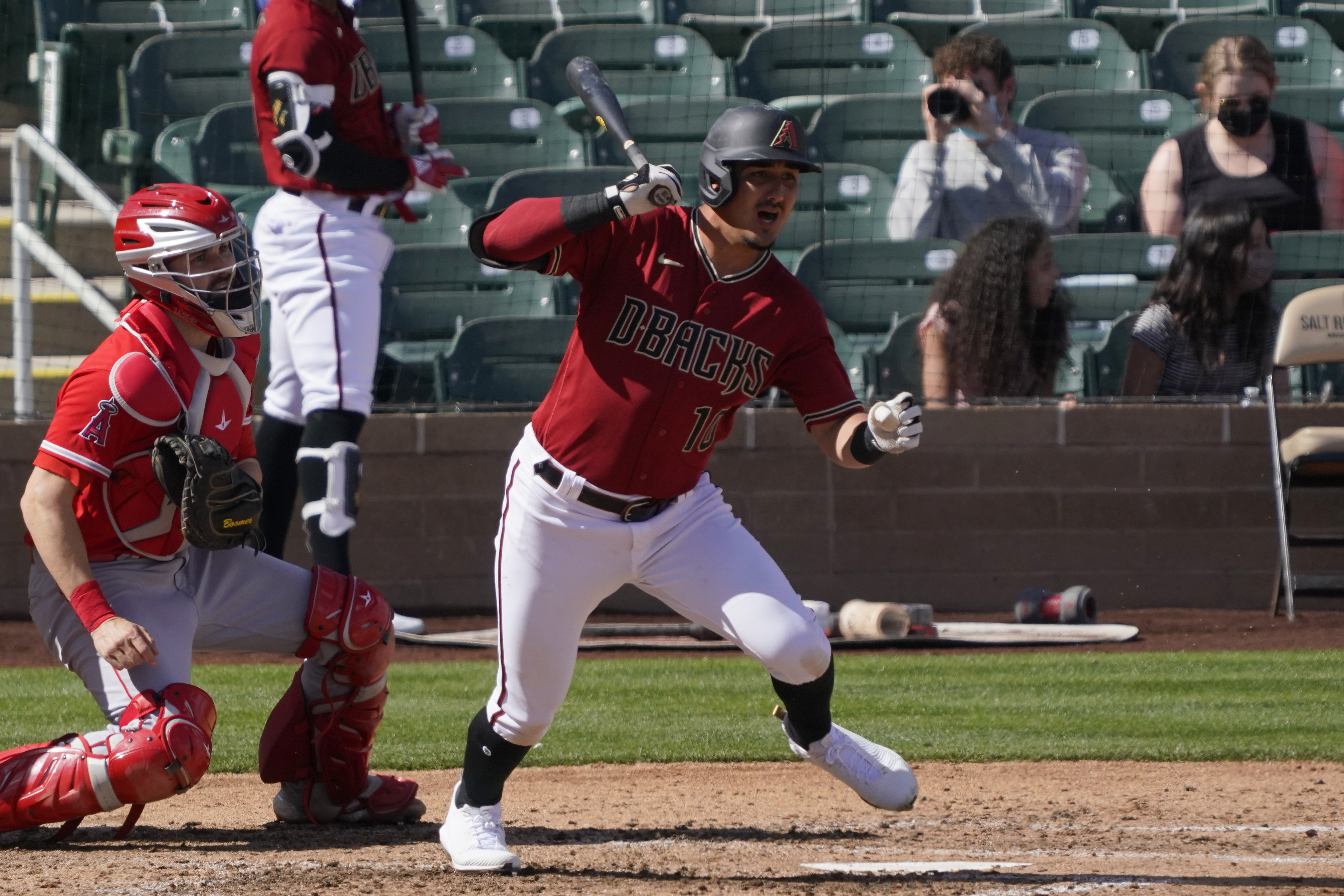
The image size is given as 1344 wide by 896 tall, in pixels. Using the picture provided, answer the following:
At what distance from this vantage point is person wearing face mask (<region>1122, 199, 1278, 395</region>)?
25.6 ft

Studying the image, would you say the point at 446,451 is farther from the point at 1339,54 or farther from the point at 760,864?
the point at 1339,54

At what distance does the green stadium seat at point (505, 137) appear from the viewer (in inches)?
356

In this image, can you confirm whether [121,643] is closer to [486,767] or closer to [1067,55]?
[486,767]

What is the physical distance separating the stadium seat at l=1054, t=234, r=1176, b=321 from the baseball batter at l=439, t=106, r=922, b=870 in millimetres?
4876

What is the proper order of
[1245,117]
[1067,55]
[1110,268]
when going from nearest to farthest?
1. [1245,117]
2. [1110,268]
3. [1067,55]

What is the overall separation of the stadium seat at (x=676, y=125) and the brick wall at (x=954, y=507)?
1.66 meters

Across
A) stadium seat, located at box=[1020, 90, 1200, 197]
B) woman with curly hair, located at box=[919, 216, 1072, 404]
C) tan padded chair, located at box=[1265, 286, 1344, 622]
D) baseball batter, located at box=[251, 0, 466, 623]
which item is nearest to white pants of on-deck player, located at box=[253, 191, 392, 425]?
baseball batter, located at box=[251, 0, 466, 623]

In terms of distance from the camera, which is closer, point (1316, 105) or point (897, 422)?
point (897, 422)

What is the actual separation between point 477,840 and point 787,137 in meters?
1.65

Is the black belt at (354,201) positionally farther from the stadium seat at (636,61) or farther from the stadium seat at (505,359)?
the stadium seat at (636,61)

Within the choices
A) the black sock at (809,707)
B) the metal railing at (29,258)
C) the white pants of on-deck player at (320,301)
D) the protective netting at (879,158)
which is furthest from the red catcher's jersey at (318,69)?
the black sock at (809,707)

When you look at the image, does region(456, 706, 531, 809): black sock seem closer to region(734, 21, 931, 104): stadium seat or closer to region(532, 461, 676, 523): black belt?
region(532, 461, 676, 523): black belt

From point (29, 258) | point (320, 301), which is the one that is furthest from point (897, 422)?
point (29, 258)

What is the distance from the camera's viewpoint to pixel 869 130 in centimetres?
871
